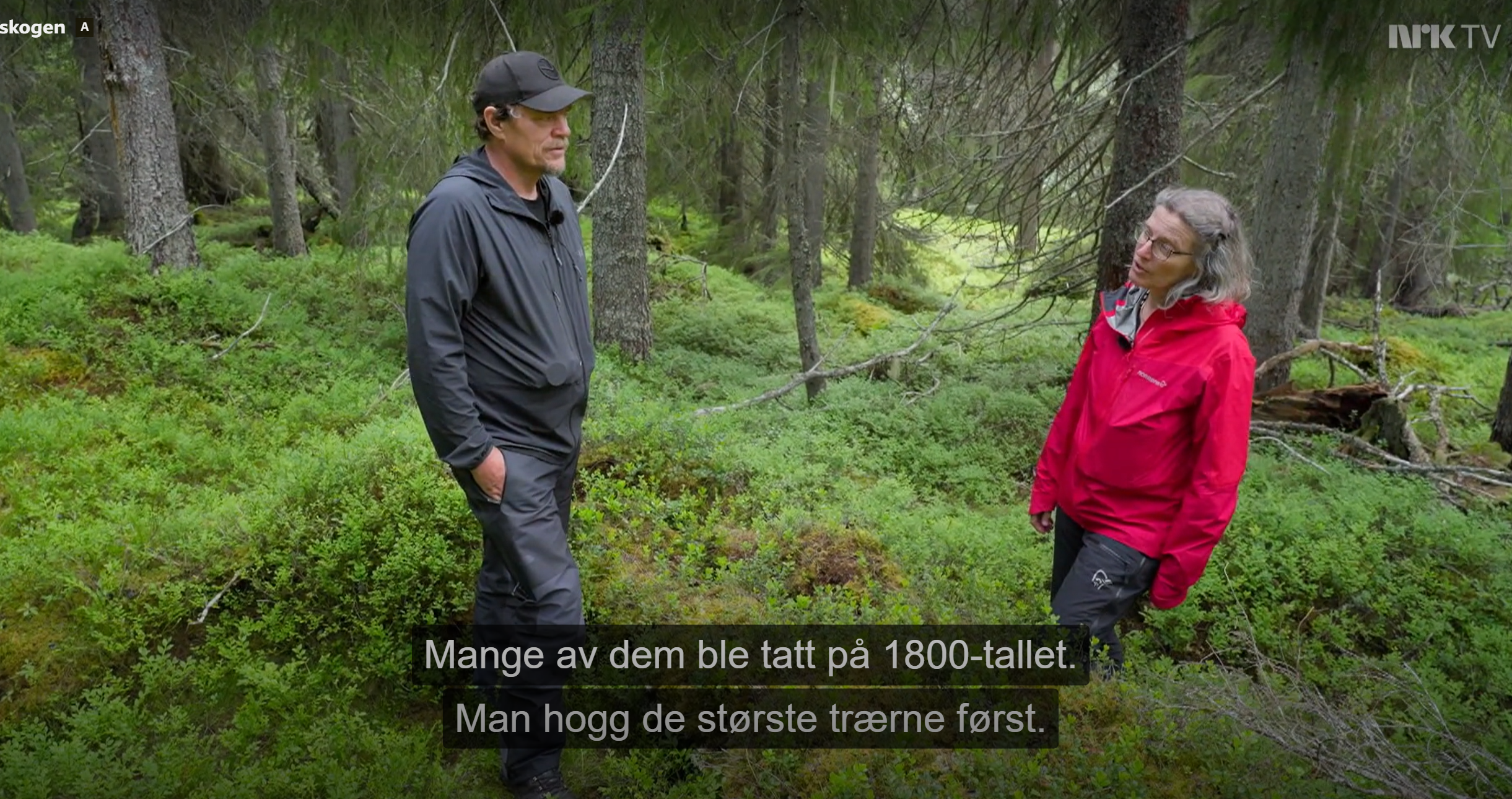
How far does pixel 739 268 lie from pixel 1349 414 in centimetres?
1093

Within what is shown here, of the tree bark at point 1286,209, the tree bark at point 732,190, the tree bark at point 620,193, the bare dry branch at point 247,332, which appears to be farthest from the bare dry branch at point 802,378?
the tree bark at point 732,190

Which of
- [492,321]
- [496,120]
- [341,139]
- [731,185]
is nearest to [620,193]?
[496,120]

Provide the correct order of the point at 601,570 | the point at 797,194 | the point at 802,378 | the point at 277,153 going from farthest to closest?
the point at 277,153 < the point at 797,194 < the point at 802,378 < the point at 601,570

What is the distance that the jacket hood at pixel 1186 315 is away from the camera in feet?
10.2

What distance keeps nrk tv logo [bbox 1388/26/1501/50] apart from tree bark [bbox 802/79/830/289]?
674 centimetres

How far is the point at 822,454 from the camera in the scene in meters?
6.52

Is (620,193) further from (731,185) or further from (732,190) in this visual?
(732,190)

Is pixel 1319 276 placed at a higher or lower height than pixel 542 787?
higher

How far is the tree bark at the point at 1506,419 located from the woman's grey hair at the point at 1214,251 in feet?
18.3

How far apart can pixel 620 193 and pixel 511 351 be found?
6.08 meters

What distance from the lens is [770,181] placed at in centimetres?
1458

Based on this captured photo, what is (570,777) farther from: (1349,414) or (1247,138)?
(1247,138)

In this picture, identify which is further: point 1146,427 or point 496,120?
point 1146,427

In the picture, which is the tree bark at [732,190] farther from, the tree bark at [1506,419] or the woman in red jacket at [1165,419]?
the woman in red jacket at [1165,419]
